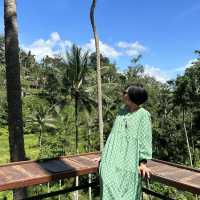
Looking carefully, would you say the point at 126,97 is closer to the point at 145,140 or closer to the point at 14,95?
the point at 145,140

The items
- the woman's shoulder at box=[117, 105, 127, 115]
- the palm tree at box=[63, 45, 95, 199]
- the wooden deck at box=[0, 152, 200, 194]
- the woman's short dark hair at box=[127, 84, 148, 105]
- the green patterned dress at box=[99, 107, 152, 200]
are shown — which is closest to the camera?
the wooden deck at box=[0, 152, 200, 194]

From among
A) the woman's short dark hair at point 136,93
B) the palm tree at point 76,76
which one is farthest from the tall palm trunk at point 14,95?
the palm tree at point 76,76

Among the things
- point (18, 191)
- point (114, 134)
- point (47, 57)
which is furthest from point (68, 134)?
point (47, 57)

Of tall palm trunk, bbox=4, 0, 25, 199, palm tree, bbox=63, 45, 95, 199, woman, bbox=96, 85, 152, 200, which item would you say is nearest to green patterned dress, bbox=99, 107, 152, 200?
woman, bbox=96, 85, 152, 200

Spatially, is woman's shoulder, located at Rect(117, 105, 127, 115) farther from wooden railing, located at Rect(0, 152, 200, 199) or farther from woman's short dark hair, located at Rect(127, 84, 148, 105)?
wooden railing, located at Rect(0, 152, 200, 199)

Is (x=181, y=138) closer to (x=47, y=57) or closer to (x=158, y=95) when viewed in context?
(x=158, y=95)

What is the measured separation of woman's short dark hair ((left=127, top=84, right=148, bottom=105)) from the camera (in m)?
2.54

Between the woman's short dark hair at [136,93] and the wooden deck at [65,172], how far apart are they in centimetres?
56

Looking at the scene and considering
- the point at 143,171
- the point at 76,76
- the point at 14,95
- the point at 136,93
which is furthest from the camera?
the point at 76,76

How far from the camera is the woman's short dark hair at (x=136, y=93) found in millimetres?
2541

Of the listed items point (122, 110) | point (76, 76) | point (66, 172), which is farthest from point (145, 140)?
point (76, 76)

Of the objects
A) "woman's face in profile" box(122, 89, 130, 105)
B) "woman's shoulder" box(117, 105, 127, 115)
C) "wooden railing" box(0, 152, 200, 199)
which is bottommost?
"wooden railing" box(0, 152, 200, 199)

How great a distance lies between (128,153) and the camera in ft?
8.00

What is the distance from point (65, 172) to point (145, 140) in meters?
→ 0.63
